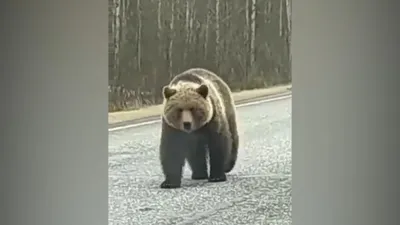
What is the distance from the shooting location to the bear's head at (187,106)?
2.67m

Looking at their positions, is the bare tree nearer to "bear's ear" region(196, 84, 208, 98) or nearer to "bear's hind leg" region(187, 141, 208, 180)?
"bear's ear" region(196, 84, 208, 98)

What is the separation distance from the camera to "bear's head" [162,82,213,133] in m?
2.67

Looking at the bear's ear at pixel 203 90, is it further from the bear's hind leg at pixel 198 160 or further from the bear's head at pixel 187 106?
the bear's hind leg at pixel 198 160

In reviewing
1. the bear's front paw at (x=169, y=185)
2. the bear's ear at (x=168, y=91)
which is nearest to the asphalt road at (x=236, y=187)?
the bear's front paw at (x=169, y=185)

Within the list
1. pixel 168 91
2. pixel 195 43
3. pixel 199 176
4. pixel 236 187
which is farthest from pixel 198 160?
pixel 195 43

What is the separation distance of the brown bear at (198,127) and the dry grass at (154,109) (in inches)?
1.5

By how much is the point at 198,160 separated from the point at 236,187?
0.19 m

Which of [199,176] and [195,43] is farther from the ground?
[195,43]

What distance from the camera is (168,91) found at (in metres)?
2.67

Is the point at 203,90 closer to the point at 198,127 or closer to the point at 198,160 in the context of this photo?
the point at 198,127
